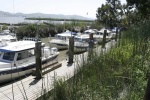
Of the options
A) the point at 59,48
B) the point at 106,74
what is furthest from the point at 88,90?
the point at 59,48

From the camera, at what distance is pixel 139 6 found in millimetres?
23453

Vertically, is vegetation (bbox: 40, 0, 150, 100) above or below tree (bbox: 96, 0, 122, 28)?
below

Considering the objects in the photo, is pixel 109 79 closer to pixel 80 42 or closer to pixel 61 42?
pixel 80 42

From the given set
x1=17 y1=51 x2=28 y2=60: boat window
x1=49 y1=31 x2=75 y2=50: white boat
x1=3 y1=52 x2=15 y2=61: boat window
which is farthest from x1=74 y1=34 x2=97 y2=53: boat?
x1=3 y1=52 x2=15 y2=61: boat window

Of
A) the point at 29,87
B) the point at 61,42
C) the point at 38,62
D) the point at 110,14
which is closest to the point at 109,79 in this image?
the point at 29,87

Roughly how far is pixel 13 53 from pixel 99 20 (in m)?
31.6

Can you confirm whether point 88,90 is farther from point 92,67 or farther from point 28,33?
point 28,33

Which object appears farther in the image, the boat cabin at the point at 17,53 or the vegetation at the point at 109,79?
the boat cabin at the point at 17,53

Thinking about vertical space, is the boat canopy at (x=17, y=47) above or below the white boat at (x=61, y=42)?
above

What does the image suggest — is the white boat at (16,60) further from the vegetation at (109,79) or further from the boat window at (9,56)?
the vegetation at (109,79)

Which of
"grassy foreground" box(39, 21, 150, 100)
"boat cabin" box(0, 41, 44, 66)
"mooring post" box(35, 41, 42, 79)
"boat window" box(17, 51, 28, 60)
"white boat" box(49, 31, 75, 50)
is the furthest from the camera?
"white boat" box(49, 31, 75, 50)

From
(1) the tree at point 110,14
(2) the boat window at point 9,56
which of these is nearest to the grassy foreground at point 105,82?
(2) the boat window at point 9,56

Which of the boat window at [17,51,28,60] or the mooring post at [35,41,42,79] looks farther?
the boat window at [17,51,28,60]

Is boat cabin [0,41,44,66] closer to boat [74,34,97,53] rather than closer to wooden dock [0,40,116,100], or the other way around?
wooden dock [0,40,116,100]
